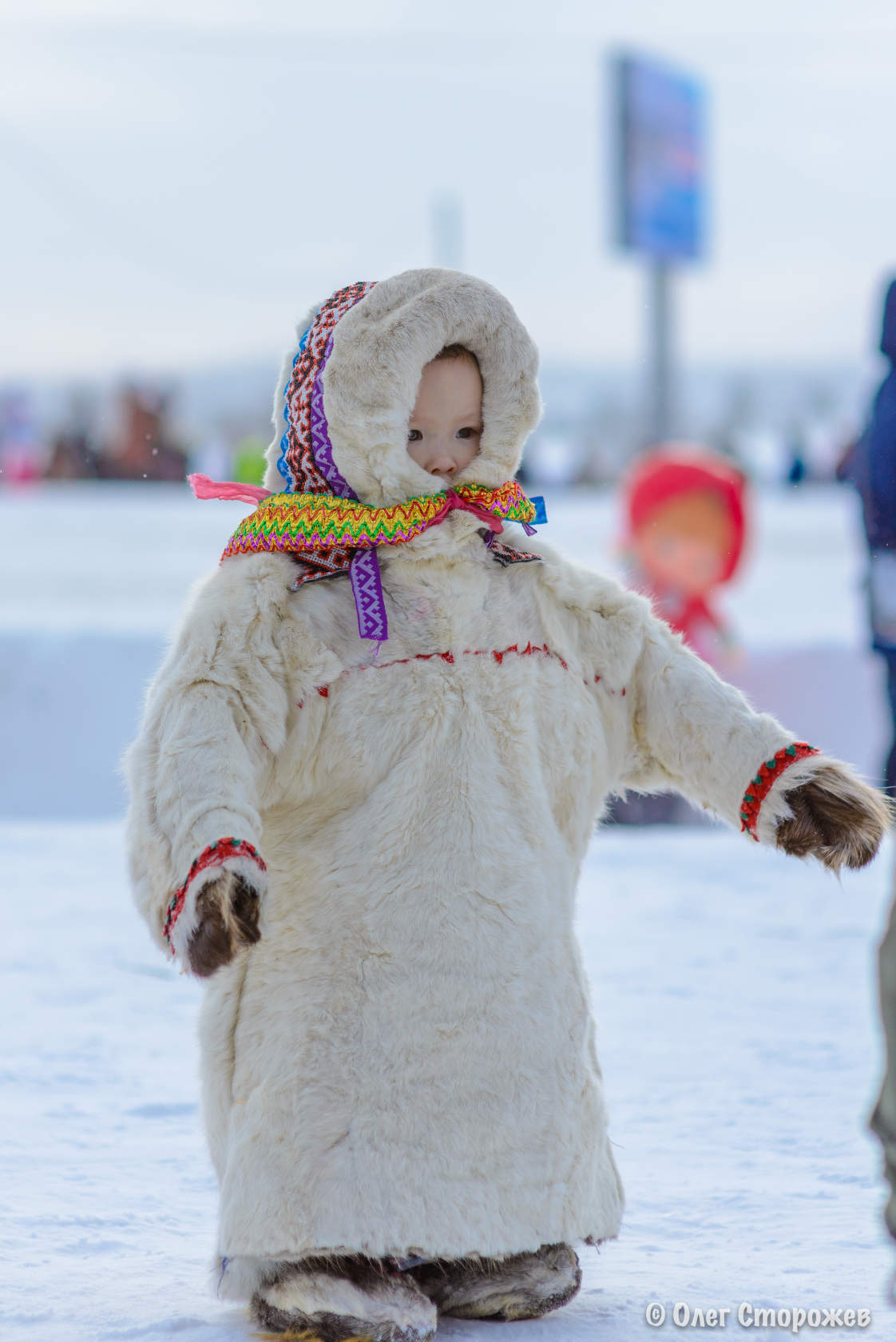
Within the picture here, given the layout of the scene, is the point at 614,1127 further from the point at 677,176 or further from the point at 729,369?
the point at 729,369

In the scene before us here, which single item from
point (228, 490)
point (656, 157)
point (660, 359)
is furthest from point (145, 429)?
point (228, 490)

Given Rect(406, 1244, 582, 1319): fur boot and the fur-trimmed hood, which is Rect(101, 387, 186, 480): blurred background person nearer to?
the fur-trimmed hood

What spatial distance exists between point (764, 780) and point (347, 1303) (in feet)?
2.43

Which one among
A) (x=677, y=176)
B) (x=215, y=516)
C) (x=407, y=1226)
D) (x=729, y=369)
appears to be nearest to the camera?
(x=407, y=1226)

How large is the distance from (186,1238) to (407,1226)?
26.7 inches

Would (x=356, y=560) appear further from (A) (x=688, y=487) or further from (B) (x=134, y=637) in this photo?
(B) (x=134, y=637)

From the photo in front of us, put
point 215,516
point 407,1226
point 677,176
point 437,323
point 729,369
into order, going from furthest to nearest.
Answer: point 729,369
point 677,176
point 215,516
point 437,323
point 407,1226

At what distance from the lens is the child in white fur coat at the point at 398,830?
1616mm

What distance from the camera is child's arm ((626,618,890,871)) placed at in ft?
5.84

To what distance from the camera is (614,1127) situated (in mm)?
2676

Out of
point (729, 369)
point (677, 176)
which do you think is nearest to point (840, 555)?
point (677, 176)

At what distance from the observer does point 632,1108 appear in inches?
110

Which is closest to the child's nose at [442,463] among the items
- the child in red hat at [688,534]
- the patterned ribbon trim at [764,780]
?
the patterned ribbon trim at [764,780]

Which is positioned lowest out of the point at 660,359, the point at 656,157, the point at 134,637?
the point at 134,637
